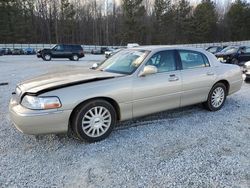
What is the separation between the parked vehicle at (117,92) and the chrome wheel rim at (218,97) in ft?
0.07

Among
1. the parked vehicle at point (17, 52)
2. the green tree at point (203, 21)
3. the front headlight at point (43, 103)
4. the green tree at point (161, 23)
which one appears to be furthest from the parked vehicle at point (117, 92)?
the green tree at point (203, 21)

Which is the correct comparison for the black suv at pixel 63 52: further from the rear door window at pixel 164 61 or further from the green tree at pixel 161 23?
the green tree at pixel 161 23

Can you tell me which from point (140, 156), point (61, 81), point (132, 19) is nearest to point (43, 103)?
point (61, 81)

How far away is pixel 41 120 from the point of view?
3.80 meters

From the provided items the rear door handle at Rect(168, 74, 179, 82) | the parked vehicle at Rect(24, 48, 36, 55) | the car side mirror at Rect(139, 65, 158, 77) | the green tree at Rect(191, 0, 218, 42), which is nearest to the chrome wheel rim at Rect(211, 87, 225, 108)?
the rear door handle at Rect(168, 74, 179, 82)

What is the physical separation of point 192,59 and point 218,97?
45.5 inches

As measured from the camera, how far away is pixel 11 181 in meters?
3.24

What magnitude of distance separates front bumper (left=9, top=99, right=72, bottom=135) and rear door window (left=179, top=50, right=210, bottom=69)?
2622mm

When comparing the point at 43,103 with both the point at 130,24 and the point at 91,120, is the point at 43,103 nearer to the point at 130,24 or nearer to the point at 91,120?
the point at 91,120

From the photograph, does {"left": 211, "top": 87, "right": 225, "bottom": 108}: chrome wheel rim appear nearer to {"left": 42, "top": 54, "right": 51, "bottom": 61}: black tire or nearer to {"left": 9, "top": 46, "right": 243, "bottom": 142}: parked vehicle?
{"left": 9, "top": 46, "right": 243, "bottom": 142}: parked vehicle

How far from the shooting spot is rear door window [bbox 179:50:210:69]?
534 centimetres

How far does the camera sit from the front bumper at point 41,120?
3793mm

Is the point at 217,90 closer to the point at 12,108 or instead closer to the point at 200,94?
the point at 200,94

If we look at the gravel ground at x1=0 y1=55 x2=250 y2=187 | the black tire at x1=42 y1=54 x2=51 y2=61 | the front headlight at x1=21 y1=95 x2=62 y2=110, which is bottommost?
the black tire at x1=42 y1=54 x2=51 y2=61
